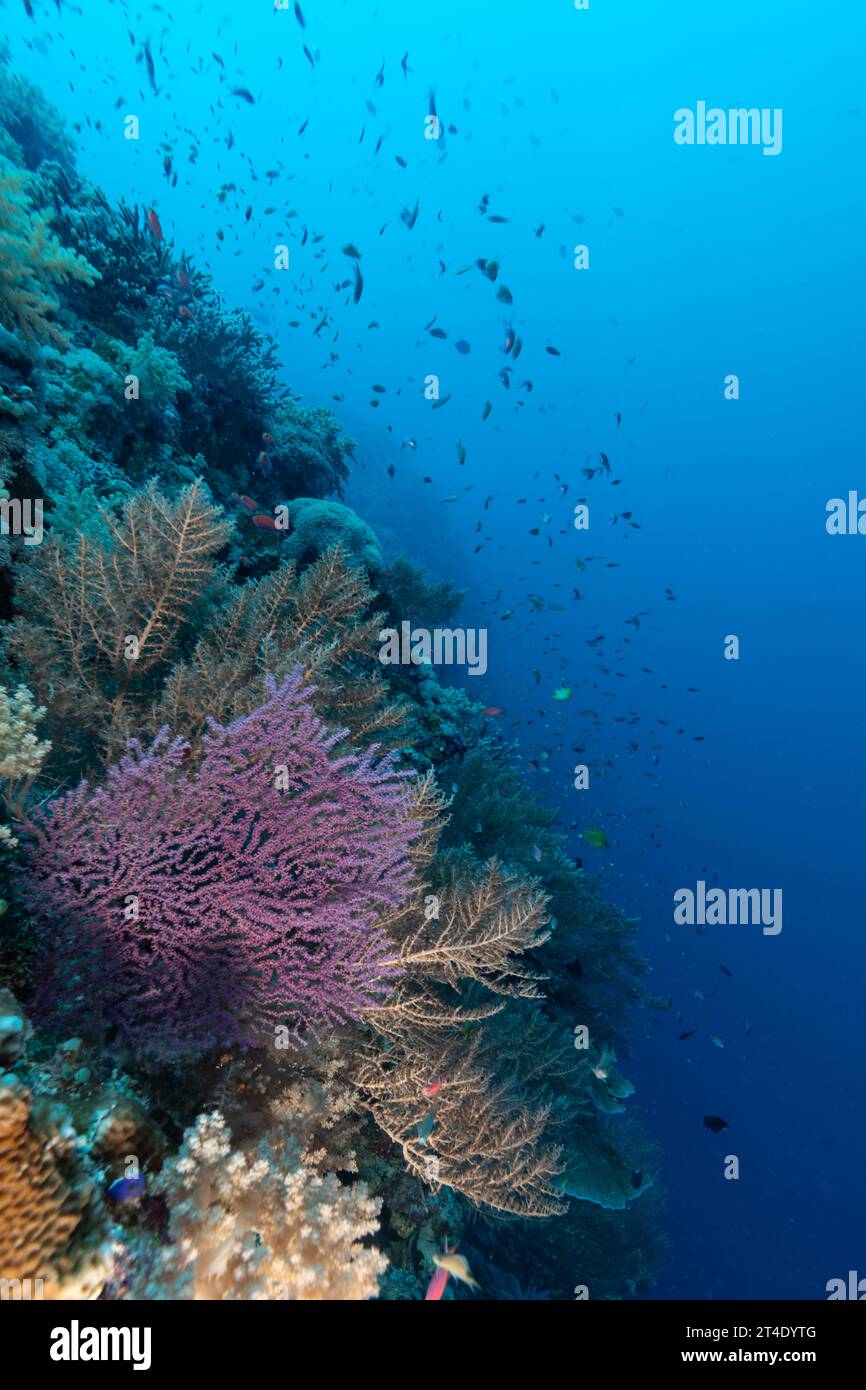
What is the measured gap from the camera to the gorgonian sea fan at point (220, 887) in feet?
8.14

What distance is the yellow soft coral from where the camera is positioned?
14.1ft

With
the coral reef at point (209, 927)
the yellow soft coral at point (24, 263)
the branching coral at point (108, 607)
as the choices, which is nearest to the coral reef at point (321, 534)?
the coral reef at point (209, 927)

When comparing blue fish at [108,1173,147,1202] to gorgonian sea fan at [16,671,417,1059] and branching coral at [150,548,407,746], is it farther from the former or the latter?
branching coral at [150,548,407,746]

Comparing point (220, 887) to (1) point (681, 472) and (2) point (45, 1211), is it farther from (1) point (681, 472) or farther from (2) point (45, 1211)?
(1) point (681, 472)

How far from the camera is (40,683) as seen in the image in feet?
10.9

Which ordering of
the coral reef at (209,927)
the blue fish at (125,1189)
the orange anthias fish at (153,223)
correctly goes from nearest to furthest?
the blue fish at (125,1189), the coral reef at (209,927), the orange anthias fish at (153,223)

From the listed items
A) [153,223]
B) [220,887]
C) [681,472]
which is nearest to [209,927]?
[220,887]

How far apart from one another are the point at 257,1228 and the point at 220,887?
4.00 ft

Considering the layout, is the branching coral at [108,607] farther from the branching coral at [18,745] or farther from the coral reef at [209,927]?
the branching coral at [18,745]

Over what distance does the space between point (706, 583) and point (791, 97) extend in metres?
65.4

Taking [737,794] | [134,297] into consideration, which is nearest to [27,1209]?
[134,297]

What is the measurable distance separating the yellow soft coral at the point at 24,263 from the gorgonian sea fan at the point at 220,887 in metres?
3.97

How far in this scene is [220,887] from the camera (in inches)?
103

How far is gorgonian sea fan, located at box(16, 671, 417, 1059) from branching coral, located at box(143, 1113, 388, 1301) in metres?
0.51
